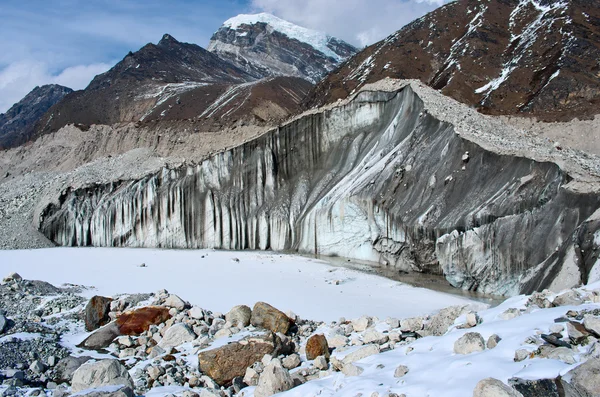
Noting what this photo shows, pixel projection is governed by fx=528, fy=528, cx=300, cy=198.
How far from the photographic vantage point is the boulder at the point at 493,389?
514 cm

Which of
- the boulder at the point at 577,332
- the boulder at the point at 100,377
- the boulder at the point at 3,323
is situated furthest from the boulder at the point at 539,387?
the boulder at the point at 3,323

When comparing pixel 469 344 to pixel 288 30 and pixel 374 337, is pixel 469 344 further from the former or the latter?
pixel 288 30

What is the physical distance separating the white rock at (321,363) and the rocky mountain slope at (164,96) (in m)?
64.2

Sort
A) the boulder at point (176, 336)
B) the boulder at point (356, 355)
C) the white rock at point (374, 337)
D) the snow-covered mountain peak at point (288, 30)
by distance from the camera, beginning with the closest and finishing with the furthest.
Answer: the boulder at point (356, 355)
the white rock at point (374, 337)
the boulder at point (176, 336)
the snow-covered mountain peak at point (288, 30)

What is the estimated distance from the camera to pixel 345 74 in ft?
236

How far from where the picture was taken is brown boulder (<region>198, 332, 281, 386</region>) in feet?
27.4

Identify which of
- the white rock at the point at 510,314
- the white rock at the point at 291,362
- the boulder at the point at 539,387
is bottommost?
the white rock at the point at 291,362

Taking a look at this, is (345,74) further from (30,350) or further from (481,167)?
(30,350)

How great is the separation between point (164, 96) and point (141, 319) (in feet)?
303

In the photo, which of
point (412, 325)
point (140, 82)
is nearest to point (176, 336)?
point (412, 325)

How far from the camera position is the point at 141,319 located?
1096cm

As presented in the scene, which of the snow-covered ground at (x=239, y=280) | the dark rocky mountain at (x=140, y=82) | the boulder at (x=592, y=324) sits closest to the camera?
the boulder at (x=592, y=324)

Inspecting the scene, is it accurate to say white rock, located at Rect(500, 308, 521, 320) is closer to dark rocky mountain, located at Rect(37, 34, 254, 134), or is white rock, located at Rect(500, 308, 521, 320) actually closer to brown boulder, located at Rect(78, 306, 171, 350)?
brown boulder, located at Rect(78, 306, 171, 350)

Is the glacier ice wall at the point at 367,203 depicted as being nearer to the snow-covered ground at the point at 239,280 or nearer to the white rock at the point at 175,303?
the snow-covered ground at the point at 239,280
